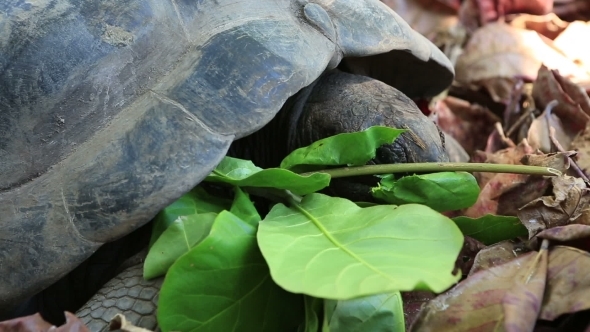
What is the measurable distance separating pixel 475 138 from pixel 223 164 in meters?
1.43

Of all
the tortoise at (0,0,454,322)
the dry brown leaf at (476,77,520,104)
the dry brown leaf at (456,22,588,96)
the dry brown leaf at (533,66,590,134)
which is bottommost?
the dry brown leaf at (476,77,520,104)

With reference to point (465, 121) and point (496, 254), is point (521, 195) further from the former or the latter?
point (465, 121)

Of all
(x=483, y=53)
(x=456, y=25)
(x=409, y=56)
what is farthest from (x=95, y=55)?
(x=456, y=25)

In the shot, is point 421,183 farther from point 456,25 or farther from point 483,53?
point 456,25

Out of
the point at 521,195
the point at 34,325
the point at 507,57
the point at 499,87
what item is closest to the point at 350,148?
the point at 521,195

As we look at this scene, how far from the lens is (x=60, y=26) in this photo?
3.79 ft

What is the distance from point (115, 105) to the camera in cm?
116

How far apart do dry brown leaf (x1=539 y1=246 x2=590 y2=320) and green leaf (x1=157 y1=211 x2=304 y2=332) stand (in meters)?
0.41

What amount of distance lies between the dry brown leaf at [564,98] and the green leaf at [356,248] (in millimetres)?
1120

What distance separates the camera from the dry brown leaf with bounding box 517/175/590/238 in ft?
4.11

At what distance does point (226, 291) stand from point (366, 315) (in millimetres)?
234

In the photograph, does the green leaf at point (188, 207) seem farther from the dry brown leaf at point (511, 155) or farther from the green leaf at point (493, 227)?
the dry brown leaf at point (511, 155)

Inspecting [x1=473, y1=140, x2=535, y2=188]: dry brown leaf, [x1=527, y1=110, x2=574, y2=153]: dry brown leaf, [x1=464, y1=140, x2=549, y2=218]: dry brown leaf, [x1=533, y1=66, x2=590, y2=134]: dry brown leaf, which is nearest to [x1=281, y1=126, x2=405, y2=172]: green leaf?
[x1=464, y1=140, x2=549, y2=218]: dry brown leaf

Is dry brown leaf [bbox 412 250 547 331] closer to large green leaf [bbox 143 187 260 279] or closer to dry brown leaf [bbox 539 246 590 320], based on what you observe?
dry brown leaf [bbox 539 246 590 320]
